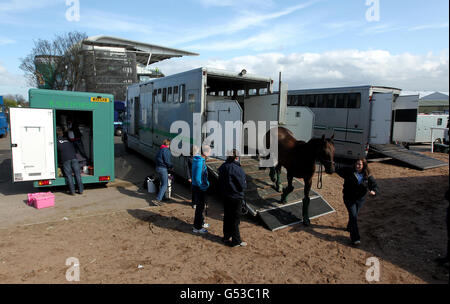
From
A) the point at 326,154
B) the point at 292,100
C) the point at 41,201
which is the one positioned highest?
the point at 292,100

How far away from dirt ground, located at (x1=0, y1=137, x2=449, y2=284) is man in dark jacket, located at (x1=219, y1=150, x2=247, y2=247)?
0.32m

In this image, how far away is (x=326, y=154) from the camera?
6.29 m

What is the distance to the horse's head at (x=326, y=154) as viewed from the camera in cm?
621

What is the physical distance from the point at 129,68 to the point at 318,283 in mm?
40843

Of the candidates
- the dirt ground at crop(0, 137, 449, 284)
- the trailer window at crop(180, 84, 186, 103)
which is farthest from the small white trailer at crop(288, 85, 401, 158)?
the trailer window at crop(180, 84, 186, 103)

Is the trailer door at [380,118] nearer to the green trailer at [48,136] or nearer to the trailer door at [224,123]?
the trailer door at [224,123]

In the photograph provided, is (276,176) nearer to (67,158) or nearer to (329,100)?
(67,158)

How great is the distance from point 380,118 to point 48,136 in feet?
46.2

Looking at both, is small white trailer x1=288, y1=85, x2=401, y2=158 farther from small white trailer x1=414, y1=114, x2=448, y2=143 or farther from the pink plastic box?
the pink plastic box

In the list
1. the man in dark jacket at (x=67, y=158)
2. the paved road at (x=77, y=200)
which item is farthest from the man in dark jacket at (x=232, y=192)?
the man in dark jacket at (x=67, y=158)

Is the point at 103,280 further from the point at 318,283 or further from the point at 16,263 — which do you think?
the point at 318,283

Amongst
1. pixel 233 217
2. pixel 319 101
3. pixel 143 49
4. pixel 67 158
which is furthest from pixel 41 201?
pixel 143 49

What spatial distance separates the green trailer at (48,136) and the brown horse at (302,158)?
216 inches

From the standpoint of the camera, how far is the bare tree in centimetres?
2958
